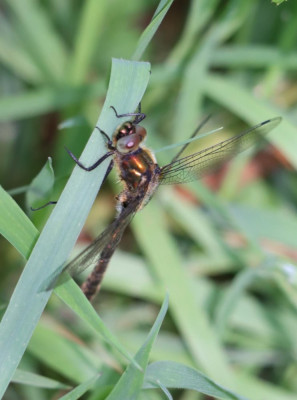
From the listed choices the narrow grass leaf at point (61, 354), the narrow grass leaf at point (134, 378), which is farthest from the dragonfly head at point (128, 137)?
the narrow grass leaf at point (61, 354)

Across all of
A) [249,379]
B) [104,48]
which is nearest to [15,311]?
[249,379]

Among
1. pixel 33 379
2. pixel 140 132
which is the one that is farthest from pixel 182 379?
pixel 140 132

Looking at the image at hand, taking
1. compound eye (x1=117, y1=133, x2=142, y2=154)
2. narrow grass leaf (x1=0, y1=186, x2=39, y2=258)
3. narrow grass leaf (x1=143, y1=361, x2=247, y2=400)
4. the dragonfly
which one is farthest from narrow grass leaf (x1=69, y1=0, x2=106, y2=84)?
narrow grass leaf (x1=143, y1=361, x2=247, y2=400)

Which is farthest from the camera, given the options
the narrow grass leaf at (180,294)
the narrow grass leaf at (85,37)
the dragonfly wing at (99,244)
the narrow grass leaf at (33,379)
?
the narrow grass leaf at (85,37)

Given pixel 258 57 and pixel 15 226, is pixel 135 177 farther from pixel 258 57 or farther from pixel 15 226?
pixel 258 57

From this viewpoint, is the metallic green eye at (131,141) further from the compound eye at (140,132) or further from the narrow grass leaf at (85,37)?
the narrow grass leaf at (85,37)

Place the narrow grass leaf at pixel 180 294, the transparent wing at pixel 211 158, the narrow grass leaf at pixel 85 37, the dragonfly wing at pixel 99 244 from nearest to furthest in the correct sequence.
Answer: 1. the dragonfly wing at pixel 99 244
2. the transparent wing at pixel 211 158
3. the narrow grass leaf at pixel 180 294
4. the narrow grass leaf at pixel 85 37

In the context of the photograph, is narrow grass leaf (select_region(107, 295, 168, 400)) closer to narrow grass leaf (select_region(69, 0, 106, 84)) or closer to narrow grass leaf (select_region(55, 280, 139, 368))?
narrow grass leaf (select_region(55, 280, 139, 368))

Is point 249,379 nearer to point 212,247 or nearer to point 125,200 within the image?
point 212,247
